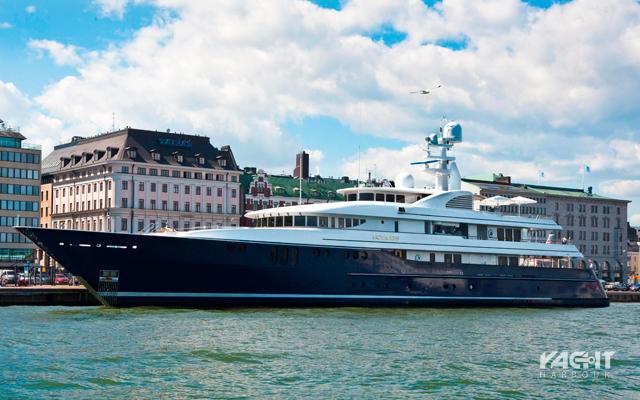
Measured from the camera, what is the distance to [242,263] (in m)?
48.0

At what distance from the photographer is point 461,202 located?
56.8 m

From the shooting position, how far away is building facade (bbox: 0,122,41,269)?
96250 millimetres

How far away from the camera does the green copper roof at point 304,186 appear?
11538 centimetres

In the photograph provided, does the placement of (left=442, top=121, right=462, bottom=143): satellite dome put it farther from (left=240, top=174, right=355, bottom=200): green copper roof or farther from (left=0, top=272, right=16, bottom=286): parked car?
(left=240, top=174, right=355, bottom=200): green copper roof

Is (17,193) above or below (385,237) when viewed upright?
above

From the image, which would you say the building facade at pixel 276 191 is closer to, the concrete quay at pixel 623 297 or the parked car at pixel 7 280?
the parked car at pixel 7 280

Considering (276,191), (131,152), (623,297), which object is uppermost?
(131,152)

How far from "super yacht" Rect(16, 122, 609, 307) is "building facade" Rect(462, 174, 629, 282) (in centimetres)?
7109

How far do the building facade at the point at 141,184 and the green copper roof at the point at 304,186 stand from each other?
620cm

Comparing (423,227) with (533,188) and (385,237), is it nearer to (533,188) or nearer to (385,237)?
(385,237)

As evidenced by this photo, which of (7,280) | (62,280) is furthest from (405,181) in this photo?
(7,280)

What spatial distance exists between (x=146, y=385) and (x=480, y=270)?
33.2m

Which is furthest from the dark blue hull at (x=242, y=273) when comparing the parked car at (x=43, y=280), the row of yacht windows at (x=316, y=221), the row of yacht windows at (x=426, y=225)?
the parked car at (x=43, y=280)

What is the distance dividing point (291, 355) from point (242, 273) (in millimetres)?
16555
